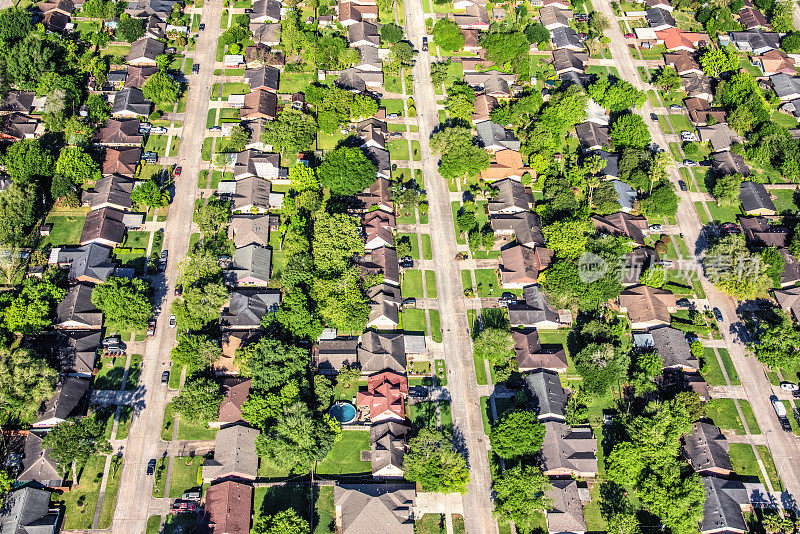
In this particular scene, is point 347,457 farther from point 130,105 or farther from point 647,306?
point 130,105

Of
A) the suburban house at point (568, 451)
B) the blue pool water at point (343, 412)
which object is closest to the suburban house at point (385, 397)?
the blue pool water at point (343, 412)

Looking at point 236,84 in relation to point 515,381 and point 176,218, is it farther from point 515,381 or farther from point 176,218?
point 515,381

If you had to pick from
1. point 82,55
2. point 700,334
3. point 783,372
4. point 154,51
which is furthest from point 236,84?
point 783,372

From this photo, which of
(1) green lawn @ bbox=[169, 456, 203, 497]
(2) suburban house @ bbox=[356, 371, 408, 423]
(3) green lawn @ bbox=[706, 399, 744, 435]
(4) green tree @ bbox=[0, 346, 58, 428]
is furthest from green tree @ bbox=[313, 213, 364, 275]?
(3) green lawn @ bbox=[706, 399, 744, 435]

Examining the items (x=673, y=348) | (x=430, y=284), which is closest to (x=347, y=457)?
(x=430, y=284)

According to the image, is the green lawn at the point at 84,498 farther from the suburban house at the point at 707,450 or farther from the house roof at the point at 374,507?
the suburban house at the point at 707,450
